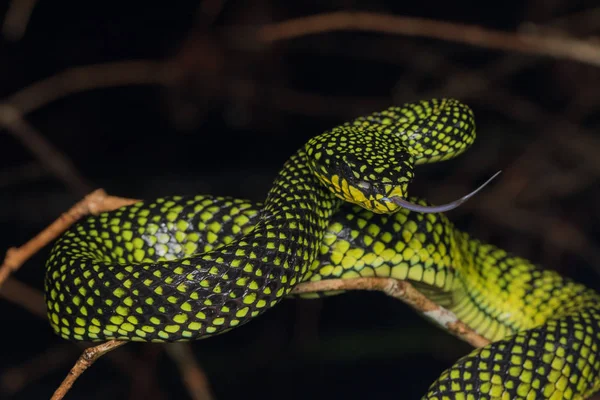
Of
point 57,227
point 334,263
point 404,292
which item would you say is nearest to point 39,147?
point 57,227

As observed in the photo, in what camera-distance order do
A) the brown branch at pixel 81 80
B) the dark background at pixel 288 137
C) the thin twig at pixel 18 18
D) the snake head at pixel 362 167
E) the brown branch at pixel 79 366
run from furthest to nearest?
the dark background at pixel 288 137, the brown branch at pixel 81 80, the thin twig at pixel 18 18, the snake head at pixel 362 167, the brown branch at pixel 79 366

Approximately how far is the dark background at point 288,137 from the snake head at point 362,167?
163cm

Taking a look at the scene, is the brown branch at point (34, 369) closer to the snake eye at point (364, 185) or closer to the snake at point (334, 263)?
the snake at point (334, 263)

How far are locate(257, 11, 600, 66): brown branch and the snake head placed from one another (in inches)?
29.5

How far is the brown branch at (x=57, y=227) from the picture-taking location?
1572 millimetres

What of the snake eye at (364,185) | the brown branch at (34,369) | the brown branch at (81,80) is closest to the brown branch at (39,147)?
the brown branch at (81,80)

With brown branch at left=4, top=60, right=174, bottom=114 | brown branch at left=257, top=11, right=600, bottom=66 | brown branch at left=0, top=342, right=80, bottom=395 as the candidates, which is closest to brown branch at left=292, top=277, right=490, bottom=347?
brown branch at left=257, top=11, right=600, bottom=66

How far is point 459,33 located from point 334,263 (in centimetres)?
110

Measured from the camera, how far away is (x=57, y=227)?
5.36 ft

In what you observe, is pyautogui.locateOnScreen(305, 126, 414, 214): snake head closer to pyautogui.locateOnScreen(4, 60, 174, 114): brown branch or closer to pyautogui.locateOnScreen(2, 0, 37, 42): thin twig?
pyautogui.locateOnScreen(2, 0, 37, 42): thin twig

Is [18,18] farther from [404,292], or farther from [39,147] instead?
[404,292]

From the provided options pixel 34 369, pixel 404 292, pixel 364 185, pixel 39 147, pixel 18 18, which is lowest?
pixel 34 369

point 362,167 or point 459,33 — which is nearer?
point 362,167

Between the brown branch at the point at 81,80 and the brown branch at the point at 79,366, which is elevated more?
the brown branch at the point at 81,80
